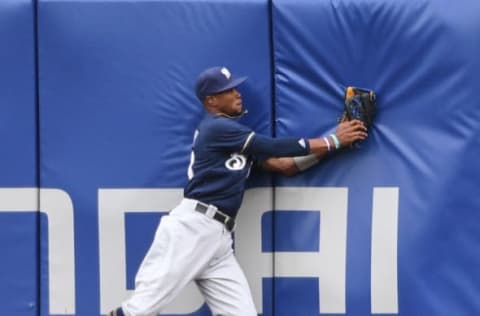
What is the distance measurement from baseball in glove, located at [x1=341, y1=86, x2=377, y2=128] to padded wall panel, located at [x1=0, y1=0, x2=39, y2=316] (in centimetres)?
153

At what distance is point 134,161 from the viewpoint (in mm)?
4359

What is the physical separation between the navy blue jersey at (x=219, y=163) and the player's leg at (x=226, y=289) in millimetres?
257

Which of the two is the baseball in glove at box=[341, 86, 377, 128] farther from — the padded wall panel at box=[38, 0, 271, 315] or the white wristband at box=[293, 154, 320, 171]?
the padded wall panel at box=[38, 0, 271, 315]

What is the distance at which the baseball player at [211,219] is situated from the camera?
4016 mm

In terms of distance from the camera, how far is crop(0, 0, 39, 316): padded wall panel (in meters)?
4.32

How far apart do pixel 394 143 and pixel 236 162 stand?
782 millimetres

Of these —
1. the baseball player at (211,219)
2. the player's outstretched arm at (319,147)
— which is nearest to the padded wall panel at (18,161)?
the baseball player at (211,219)

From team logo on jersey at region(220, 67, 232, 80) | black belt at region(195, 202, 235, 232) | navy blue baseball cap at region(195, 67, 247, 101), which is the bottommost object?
black belt at region(195, 202, 235, 232)

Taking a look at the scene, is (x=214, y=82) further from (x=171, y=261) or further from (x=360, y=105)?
(x=171, y=261)

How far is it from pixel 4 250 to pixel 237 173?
124 cm

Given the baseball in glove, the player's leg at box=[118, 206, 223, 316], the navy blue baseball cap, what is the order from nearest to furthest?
the player's leg at box=[118, 206, 223, 316] < the navy blue baseball cap < the baseball in glove

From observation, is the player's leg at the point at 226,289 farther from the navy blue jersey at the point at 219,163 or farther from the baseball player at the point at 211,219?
the navy blue jersey at the point at 219,163

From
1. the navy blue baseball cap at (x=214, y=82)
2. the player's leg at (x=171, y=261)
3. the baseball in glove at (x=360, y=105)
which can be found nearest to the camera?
the player's leg at (x=171, y=261)

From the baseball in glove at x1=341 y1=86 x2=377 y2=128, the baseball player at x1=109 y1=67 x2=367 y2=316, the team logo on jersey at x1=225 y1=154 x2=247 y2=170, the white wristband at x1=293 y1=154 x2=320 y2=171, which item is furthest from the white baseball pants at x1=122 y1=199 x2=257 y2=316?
the baseball in glove at x1=341 y1=86 x2=377 y2=128
